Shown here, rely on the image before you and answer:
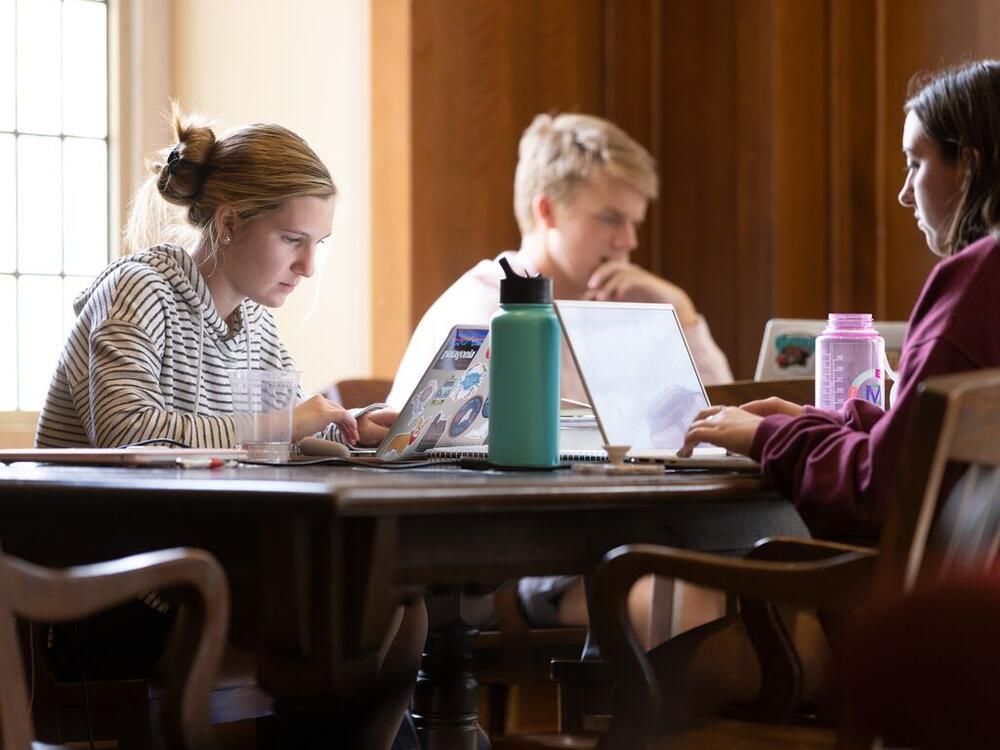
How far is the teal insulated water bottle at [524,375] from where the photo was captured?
155cm

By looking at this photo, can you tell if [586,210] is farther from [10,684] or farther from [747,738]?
[10,684]

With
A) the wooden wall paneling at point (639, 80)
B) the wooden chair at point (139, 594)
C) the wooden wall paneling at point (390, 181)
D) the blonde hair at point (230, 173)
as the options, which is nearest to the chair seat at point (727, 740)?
the wooden chair at point (139, 594)

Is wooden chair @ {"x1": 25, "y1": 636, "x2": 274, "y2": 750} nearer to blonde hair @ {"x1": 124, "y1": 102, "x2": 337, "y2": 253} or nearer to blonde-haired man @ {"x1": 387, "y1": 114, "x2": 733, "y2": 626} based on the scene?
blonde hair @ {"x1": 124, "y1": 102, "x2": 337, "y2": 253}

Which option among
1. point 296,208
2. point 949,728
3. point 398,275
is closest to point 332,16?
point 398,275

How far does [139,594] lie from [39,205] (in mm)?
3017

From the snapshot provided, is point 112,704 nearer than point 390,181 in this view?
Yes

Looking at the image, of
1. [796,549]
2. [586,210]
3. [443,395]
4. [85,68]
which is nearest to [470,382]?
[443,395]

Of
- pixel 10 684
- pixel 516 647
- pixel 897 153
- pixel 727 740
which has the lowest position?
pixel 516 647

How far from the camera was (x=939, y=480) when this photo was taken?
1.13 m

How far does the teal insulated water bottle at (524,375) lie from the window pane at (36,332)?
2637 mm

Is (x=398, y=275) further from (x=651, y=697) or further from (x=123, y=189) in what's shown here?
(x=651, y=697)

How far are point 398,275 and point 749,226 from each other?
1074mm

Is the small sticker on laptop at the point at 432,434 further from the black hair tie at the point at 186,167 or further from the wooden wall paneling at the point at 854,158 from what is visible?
the wooden wall paneling at the point at 854,158

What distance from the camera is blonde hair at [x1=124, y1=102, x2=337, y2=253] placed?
7.64ft
